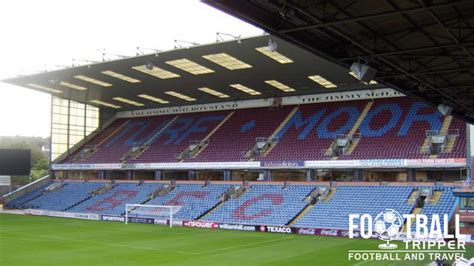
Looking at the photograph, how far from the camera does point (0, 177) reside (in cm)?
5431

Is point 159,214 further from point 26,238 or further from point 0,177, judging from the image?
point 0,177

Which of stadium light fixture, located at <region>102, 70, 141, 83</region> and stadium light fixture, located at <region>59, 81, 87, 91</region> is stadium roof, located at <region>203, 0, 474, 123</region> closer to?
stadium light fixture, located at <region>102, 70, 141, 83</region>

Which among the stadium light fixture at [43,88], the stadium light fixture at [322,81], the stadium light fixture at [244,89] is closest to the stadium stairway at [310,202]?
the stadium light fixture at [322,81]

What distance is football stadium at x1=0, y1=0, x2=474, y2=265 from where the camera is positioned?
14047 millimetres

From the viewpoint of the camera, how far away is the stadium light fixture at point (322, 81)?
4419cm

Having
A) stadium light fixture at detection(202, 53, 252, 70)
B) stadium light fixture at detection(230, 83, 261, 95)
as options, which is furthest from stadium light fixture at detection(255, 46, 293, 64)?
stadium light fixture at detection(230, 83, 261, 95)

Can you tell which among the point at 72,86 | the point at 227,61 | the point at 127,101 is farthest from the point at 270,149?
the point at 72,86

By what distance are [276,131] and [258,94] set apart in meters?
4.95

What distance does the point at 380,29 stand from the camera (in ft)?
42.3

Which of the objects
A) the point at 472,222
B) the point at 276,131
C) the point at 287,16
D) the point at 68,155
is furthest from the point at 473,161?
the point at 68,155

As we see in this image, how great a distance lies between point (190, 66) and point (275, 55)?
831 cm

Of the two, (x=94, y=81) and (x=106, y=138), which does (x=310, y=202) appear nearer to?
(x=94, y=81)

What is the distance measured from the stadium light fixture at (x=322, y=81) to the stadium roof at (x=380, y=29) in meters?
27.6

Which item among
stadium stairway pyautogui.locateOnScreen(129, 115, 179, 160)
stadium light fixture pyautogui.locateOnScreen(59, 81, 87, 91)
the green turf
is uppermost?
stadium light fixture pyautogui.locateOnScreen(59, 81, 87, 91)
